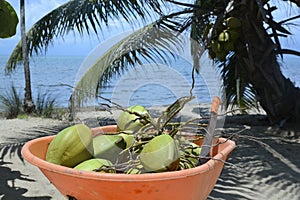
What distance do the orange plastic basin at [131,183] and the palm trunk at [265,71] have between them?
12.4ft

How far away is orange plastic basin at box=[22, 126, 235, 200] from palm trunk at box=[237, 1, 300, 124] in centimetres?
378

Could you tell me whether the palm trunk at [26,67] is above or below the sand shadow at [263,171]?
above

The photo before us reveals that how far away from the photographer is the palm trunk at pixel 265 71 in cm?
444

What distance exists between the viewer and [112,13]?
4.98 meters

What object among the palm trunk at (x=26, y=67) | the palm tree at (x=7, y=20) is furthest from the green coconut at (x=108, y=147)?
the palm trunk at (x=26, y=67)

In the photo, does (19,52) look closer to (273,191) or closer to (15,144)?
(15,144)

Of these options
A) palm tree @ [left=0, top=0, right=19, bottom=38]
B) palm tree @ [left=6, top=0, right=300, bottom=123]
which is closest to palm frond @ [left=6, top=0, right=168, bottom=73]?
palm tree @ [left=6, top=0, right=300, bottom=123]

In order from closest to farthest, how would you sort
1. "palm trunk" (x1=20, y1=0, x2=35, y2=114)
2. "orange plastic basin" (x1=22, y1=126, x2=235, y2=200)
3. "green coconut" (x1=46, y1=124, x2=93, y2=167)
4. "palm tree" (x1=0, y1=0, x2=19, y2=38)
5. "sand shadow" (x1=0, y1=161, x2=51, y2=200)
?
"orange plastic basin" (x1=22, y1=126, x2=235, y2=200), "green coconut" (x1=46, y1=124, x2=93, y2=167), "palm tree" (x1=0, y1=0, x2=19, y2=38), "sand shadow" (x1=0, y1=161, x2=51, y2=200), "palm trunk" (x1=20, y1=0, x2=35, y2=114)

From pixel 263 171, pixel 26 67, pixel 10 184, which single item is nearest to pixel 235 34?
pixel 263 171

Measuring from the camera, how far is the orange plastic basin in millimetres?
780

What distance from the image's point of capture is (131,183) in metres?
0.78

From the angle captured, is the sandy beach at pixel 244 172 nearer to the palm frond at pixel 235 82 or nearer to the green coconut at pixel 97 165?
the palm frond at pixel 235 82

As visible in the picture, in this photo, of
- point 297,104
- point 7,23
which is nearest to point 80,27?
point 297,104

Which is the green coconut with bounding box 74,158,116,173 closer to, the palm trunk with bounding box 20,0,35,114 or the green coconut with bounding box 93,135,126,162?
the green coconut with bounding box 93,135,126,162
